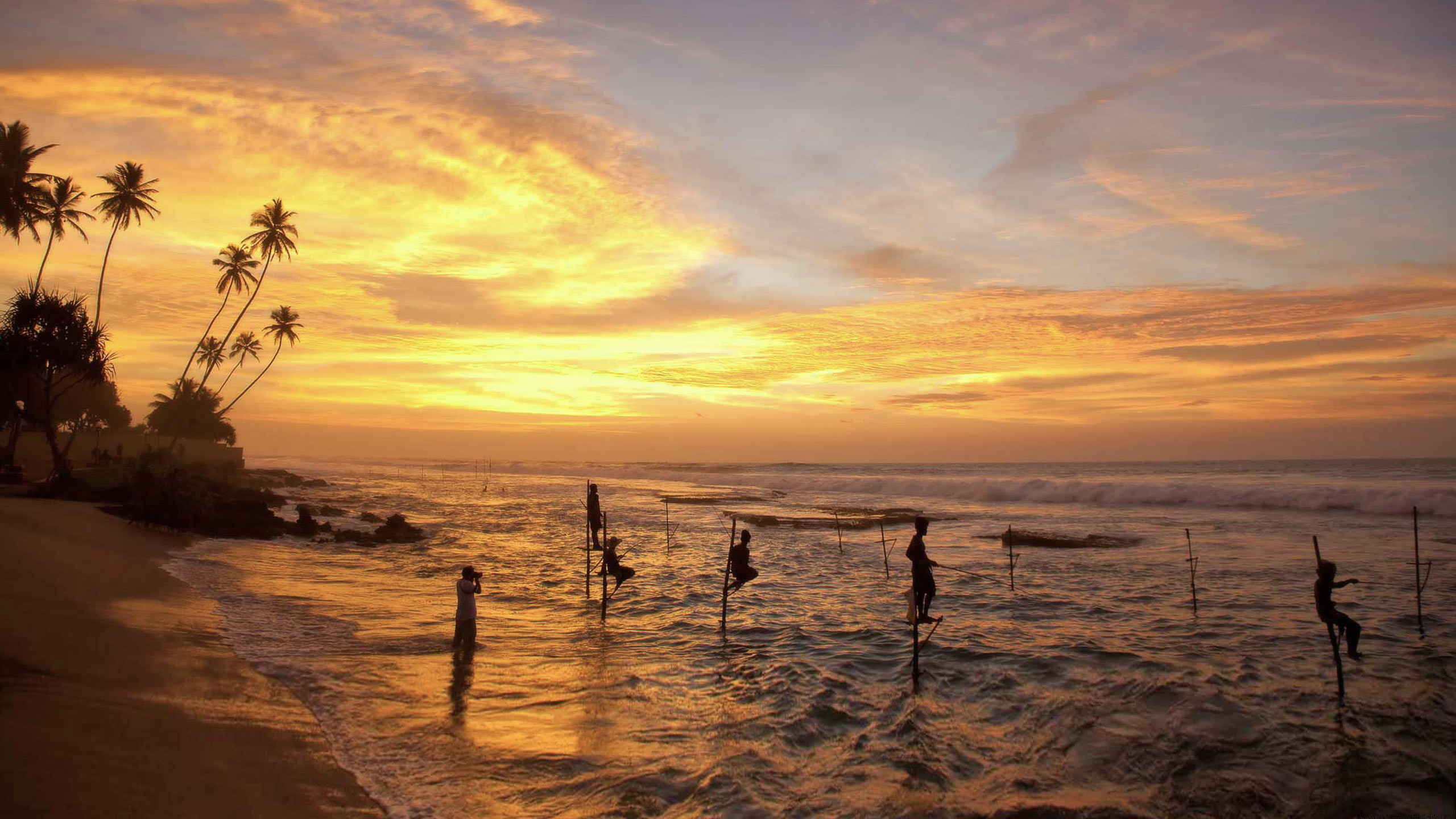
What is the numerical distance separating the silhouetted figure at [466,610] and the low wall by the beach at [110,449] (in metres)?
40.4

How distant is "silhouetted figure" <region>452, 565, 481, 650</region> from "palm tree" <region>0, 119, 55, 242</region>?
144 feet

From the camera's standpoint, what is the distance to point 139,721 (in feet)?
28.4

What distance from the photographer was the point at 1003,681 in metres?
14.2

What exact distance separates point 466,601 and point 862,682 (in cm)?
788

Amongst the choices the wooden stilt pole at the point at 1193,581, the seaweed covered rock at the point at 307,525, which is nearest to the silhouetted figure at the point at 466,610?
the wooden stilt pole at the point at 1193,581

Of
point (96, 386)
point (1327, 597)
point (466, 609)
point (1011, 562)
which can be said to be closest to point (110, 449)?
point (96, 386)

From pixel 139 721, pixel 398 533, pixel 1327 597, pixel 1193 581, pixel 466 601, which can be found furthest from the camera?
pixel 398 533

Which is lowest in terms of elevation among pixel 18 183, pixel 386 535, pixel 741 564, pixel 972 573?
pixel 972 573

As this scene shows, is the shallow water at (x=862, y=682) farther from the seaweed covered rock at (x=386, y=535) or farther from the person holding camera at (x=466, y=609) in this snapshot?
the seaweed covered rock at (x=386, y=535)

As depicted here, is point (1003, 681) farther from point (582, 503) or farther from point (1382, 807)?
point (582, 503)

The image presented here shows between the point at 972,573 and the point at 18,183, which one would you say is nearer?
the point at 972,573

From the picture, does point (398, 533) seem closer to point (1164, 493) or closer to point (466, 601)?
point (466, 601)

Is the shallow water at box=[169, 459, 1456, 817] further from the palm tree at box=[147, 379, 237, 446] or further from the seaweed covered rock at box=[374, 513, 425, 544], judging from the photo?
the palm tree at box=[147, 379, 237, 446]

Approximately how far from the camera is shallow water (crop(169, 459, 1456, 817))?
30.6 feet
